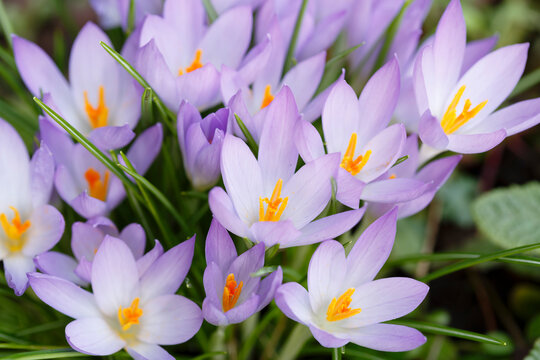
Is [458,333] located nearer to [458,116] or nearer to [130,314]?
[458,116]

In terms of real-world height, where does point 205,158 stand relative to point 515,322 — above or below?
above

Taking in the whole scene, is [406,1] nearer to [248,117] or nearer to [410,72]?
[410,72]

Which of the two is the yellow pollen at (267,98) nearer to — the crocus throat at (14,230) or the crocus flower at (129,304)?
the crocus flower at (129,304)

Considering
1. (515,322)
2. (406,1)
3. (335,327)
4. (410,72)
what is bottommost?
(515,322)

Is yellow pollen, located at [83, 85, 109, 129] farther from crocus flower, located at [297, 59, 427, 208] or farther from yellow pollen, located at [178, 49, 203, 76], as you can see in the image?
crocus flower, located at [297, 59, 427, 208]

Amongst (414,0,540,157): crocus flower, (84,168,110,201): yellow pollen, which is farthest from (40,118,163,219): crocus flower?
(414,0,540,157): crocus flower

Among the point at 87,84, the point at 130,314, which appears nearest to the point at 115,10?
the point at 87,84

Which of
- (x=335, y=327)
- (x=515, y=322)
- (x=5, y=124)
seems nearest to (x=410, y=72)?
(x=335, y=327)
